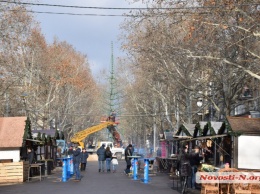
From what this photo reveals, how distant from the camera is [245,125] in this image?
70.7 feet

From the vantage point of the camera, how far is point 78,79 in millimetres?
63281

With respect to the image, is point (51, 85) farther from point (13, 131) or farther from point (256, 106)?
point (13, 131)

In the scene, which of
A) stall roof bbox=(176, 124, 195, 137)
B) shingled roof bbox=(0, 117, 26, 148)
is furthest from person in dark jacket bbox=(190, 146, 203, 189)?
stall roof bbox=(176, 124, 195, 137)

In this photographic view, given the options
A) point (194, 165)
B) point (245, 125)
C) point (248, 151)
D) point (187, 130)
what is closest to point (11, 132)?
point (187, 130)

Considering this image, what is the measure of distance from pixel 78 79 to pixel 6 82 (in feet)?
52.5

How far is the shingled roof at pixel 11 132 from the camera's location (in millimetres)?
28609

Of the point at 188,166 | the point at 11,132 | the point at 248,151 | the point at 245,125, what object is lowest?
the point at 188,166

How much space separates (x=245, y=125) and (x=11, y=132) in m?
12.6

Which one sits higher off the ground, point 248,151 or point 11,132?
point 11,132

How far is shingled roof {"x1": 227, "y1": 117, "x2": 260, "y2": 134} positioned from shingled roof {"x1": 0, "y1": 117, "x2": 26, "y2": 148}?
11230 millimetres

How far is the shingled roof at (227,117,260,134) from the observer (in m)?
20.9

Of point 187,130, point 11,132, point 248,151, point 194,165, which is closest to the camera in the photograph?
point 248,151

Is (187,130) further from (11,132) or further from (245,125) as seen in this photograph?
(245,125)

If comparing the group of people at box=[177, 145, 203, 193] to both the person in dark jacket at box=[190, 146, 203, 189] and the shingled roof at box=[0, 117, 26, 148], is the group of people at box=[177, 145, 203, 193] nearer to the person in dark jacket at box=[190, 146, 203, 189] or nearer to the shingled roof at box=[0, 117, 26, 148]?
the person in dark jacket at box=[190, 146, 203, 189]
